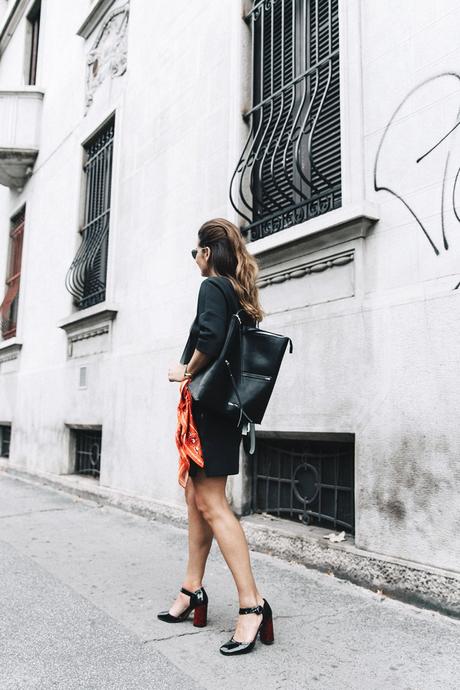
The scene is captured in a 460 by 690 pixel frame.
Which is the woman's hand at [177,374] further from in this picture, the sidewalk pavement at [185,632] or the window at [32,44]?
the window at [32,44]

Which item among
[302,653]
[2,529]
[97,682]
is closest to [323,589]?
[302,653]

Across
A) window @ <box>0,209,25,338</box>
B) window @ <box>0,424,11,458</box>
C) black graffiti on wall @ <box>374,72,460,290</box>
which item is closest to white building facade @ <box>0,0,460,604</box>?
black graffiti on wall @ <box>374,72,460,290</box>

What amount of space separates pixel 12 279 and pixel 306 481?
864 cm

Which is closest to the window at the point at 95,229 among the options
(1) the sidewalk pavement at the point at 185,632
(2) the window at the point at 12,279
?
(2) the window at the point at 12,279

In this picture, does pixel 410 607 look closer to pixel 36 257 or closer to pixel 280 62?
pixel 280 62

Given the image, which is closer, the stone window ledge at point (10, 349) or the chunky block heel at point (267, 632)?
the chunky block heel at point (267, 632)

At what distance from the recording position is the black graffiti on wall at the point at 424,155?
3.31m

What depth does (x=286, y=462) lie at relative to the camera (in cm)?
444

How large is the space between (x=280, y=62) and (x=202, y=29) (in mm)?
1221

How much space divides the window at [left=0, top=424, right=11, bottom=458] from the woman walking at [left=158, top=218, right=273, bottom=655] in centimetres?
883

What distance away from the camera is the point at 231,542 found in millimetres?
2559

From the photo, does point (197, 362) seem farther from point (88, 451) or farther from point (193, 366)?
point (88, 451)

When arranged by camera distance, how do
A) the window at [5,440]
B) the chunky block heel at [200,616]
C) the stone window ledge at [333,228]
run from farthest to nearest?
the window at [5,440], the stone window ledge at [333,228], the chunky block heel at [200,616]

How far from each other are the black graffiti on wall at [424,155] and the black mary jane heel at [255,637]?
191 cm
